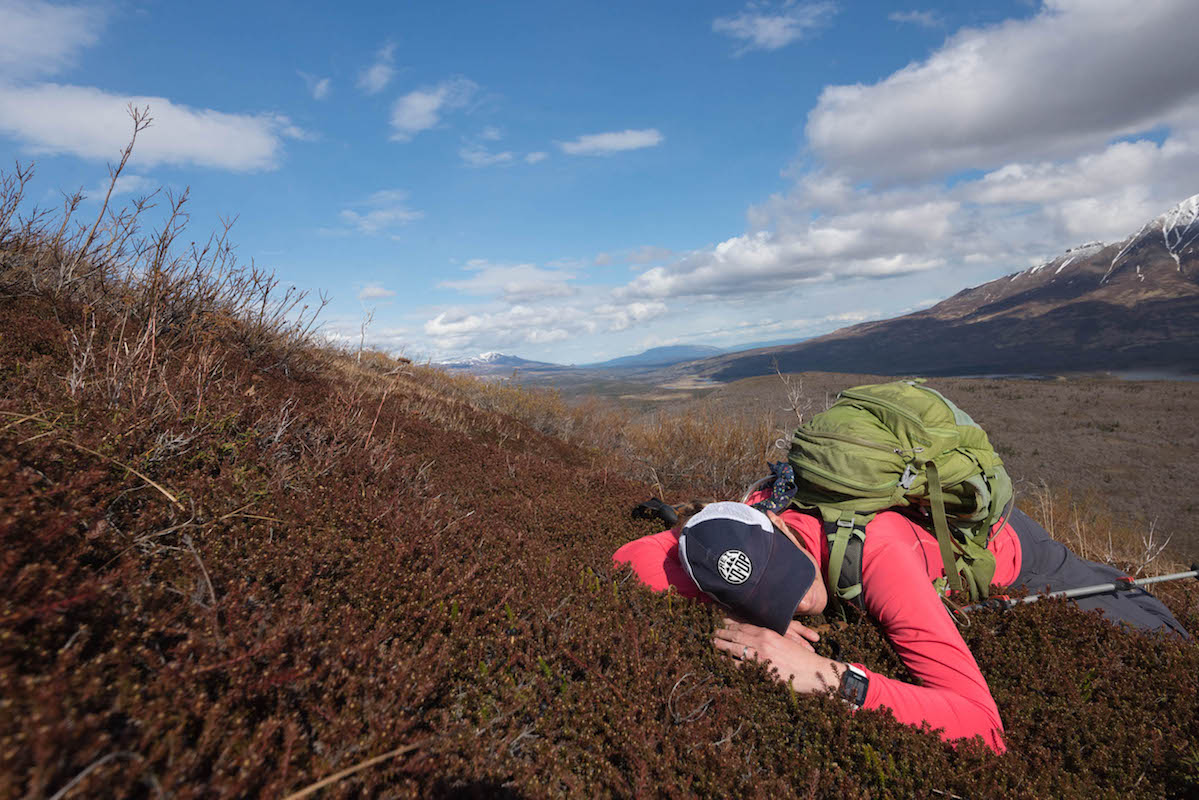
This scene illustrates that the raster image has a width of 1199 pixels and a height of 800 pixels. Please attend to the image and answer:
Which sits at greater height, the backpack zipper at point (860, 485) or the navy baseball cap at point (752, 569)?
the backpack zipper at point (860, 485)

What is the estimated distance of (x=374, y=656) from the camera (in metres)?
1.58

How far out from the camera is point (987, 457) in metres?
2.75

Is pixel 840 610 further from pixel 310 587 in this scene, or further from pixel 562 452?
pixel 562 452

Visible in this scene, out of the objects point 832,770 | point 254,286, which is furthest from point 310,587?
point 254,286

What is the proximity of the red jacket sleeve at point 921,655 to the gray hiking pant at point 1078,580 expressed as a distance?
1.16 meters

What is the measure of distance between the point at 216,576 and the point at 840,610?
2809 mm

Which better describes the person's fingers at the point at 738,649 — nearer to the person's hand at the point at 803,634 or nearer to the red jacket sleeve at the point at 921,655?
the person's hand at the point at 803,634

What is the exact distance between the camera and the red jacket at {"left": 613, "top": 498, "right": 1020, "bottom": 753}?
2.04 metres

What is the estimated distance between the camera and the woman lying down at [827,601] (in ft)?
6.81

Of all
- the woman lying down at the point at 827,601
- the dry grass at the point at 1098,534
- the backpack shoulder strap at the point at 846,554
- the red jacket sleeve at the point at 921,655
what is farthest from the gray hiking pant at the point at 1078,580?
the dry grass at the point at 1098,534

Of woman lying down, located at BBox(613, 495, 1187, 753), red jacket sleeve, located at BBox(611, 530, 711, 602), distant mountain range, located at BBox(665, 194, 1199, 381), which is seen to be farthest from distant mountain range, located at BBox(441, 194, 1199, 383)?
woman lying down, located at BBox(613, 495, 1187, 753)

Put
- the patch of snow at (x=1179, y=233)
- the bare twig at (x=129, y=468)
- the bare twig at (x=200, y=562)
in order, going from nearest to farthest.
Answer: the bare twig at (x=200, y=562)
the bare twig at (x=129, y=468)
the patch of snow at (x=1179, y=233)

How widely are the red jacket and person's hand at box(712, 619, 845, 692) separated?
17 cm

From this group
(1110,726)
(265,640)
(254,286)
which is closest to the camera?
(265,640)
